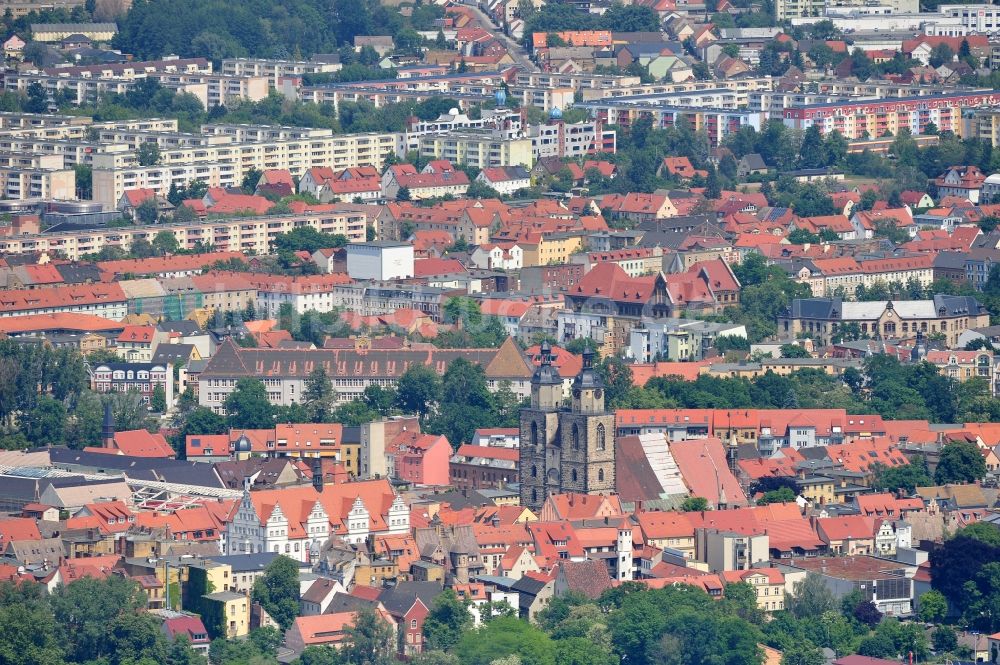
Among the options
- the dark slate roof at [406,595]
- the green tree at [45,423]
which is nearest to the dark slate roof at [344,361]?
the green tree at [45,423]

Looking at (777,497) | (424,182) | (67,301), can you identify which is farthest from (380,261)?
(777,497)

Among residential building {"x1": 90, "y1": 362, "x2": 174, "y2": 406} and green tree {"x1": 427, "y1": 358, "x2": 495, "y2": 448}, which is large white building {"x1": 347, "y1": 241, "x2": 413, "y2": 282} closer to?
residential building {"x1": 90, "y1": 362, "x2": 174, "y2": 406}

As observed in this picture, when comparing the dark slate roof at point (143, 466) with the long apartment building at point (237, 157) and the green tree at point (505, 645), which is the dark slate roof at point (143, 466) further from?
the long apartment building at point (237, 157)

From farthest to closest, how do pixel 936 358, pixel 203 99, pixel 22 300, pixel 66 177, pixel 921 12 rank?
pixel 921 12
pixel 203 99
pixel 66 177
pixel 22 300
pixel 936 358

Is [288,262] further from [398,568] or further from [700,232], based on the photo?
[398,568]

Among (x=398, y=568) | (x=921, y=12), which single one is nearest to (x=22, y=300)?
(x=398, y=568)

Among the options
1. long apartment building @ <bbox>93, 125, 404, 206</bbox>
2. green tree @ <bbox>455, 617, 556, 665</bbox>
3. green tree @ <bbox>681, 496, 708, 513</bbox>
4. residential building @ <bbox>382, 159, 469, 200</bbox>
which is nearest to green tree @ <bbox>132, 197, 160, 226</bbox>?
long apartment building @ <bbox>93, 125, 404, 206</bbox>
